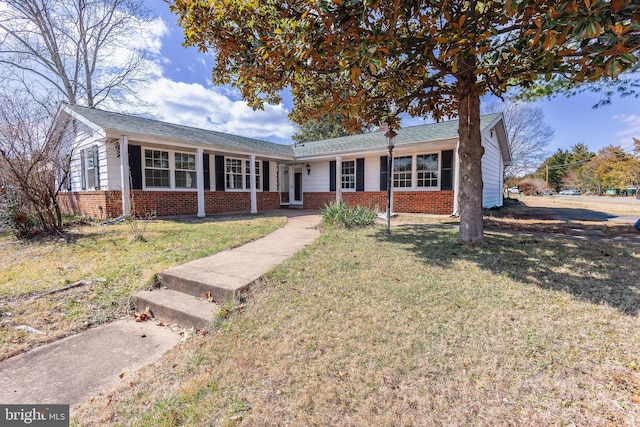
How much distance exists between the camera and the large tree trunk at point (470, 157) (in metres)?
5.16

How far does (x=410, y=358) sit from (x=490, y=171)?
1419 cm

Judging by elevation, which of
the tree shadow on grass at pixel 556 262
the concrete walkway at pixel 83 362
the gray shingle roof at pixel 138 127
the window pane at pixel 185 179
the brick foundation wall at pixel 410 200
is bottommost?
the concrete walkway at pixel 83 362

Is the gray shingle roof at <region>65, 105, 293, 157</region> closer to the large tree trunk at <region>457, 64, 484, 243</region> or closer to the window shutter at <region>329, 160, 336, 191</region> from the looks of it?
the window shutter at <region>329, 160, 336, 191</region>

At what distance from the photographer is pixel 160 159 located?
10961mm

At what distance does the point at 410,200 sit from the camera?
39.8 ft

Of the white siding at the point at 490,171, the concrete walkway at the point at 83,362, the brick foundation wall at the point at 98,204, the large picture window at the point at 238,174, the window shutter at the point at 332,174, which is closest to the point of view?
the concrete walkway at the point at 83,362

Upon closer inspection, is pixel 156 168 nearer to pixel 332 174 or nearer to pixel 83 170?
pixel 83 170

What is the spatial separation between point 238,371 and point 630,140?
5337cm

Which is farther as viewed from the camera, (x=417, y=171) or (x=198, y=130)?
(x=198, y=130)

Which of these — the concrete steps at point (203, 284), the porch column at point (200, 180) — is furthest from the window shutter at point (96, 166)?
the concrete steps at point (203, 284)

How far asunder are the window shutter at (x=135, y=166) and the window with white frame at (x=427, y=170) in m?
10.9

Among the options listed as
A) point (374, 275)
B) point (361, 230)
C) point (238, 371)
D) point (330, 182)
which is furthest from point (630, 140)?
point (238, 371)

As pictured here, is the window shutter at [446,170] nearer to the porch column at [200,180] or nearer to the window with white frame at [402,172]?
the window with white frame at [402,172]

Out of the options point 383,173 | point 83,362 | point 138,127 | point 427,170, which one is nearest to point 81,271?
point 83,362
